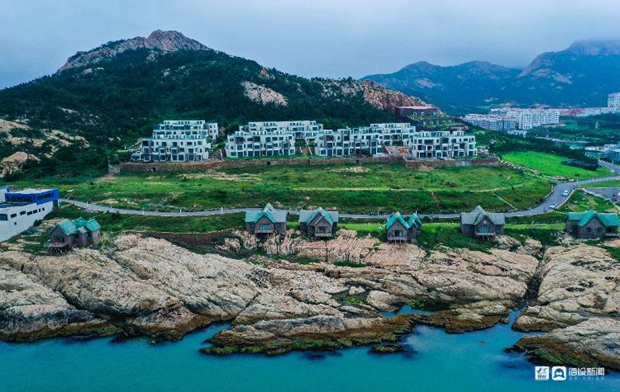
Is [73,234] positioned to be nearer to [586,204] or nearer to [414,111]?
[586,204]

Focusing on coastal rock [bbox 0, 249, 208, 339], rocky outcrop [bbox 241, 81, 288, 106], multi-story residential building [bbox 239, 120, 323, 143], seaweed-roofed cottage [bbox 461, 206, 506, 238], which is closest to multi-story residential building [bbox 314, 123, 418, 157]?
multi-story residential building [bbox 239, 120, 323, 143]

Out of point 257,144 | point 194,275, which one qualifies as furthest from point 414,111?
point 194,275

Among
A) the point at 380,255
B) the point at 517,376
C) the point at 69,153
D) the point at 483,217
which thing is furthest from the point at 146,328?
the point at 69,153

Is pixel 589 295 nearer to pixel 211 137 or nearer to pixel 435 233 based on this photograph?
pixel 435 233

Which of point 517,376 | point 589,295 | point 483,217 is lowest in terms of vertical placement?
point 517,376

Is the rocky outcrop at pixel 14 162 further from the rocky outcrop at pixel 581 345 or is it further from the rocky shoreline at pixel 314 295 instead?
the rocky outcrop at pixel 581 345
